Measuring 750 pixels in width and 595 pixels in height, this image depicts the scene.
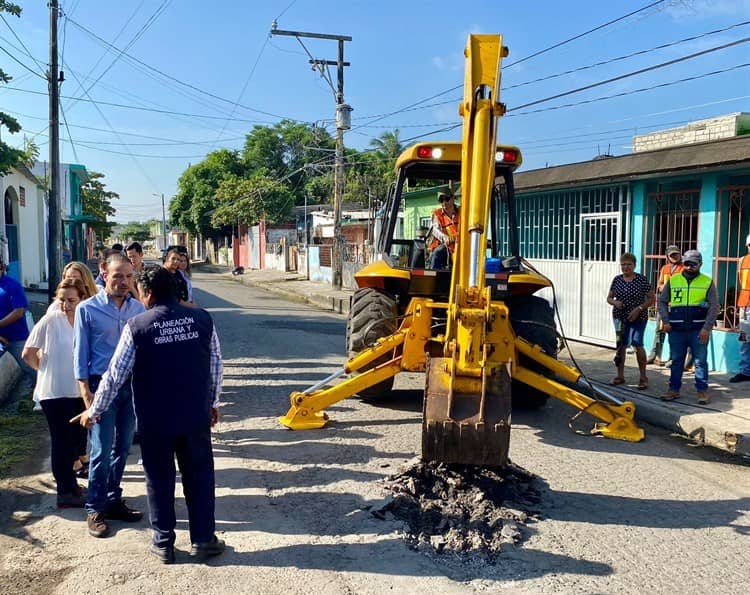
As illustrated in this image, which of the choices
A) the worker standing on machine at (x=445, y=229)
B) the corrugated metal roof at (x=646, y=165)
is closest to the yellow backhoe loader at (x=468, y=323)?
the worker standing on machine at (x=445, y=229)

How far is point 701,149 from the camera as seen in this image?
919cm

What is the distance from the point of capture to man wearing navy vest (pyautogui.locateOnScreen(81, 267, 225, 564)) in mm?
3818

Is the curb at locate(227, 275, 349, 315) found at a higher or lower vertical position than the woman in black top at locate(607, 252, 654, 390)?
lower

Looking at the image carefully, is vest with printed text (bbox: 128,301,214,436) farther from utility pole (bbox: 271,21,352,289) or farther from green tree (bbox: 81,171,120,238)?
green tree (bbox: 81,171,120,238)

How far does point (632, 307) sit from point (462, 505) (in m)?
4.63

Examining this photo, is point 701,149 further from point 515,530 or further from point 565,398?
point 515,530

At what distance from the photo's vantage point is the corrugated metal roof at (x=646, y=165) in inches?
337

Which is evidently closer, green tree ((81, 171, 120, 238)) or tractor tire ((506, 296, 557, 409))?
tractor tire ((506, 296, 557, 409))

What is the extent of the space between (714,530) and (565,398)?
6.00ft

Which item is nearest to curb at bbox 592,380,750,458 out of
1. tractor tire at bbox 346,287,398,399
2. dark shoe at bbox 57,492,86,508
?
tractor tire at bbox 346,287,398,399

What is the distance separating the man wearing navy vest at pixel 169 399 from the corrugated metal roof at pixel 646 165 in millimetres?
7145

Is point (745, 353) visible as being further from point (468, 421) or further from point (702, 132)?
point (702, 132)

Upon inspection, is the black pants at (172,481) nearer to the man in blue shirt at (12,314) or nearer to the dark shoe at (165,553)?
the dark shoe at (165,553)

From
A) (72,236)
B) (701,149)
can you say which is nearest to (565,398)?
(701,149)
